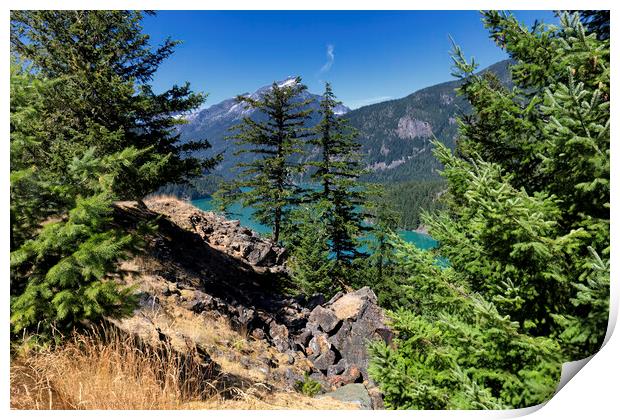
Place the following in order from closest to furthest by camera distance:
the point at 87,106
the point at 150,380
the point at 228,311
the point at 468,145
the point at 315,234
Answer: the point at 150,380
the point at 468,145
the point at 87,106
the point at 228,311
the point at 315,234

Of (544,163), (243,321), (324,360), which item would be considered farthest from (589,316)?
(243,321)

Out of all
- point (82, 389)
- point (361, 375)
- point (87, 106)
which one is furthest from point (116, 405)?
point (87, 106)

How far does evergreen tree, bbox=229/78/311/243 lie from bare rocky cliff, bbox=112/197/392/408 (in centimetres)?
505

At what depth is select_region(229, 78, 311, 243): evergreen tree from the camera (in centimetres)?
1739

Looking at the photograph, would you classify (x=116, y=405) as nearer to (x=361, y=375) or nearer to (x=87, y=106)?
(x=361, y=375)

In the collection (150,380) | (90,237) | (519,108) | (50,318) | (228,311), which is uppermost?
(519,108)

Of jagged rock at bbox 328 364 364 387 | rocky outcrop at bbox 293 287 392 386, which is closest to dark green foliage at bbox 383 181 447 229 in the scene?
rocky outcrop at bbox 293 287 392 386

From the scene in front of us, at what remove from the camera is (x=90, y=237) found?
3564 mm

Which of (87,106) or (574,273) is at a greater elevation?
(87,106)

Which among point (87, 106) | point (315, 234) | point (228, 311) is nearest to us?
point (87, 106)

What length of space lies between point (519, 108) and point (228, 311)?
7.99 m

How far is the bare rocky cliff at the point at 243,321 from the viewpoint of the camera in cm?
668

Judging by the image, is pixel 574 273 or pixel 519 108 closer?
pixel 574 273

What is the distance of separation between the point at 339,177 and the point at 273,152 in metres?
4.01
